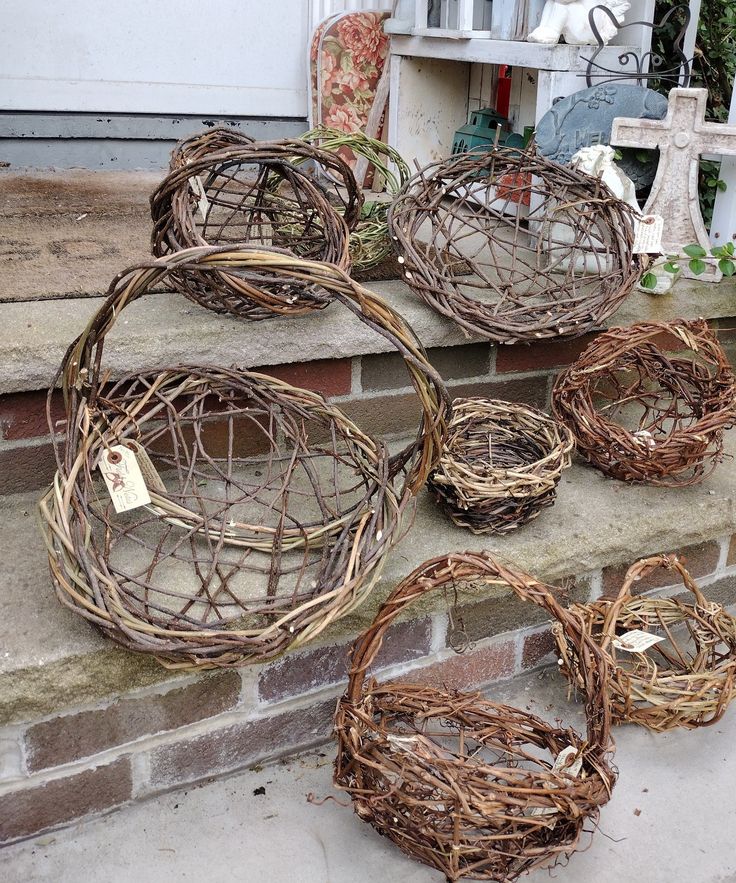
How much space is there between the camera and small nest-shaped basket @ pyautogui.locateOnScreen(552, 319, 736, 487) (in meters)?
1.66

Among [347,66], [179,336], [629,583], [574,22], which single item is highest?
[574,22]

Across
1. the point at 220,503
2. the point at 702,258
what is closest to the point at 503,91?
the point at 702,258

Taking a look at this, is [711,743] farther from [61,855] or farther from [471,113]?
[471,113]

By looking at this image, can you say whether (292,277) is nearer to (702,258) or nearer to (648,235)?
(648,235)

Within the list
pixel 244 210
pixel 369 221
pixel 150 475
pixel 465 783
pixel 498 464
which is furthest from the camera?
pixel 369 221

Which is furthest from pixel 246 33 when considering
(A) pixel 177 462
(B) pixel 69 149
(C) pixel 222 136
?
(A) pixel 177 462

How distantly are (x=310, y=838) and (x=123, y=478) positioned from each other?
2.02 feet

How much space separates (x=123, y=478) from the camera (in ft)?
4.37

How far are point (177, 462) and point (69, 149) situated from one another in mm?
1839

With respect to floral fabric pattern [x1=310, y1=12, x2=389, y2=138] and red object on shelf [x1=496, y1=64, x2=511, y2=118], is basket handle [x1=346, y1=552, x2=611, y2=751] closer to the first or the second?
red object on shelf [x1=496, y1=64, x2=511, y2=118]

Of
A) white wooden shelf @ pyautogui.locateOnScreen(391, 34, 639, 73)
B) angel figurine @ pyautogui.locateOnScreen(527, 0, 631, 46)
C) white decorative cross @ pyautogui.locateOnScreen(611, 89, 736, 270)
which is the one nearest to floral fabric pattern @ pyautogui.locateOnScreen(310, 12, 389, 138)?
white wooden shelf @ pyautogui.locateOnScreen(391, 34, 639, 73)

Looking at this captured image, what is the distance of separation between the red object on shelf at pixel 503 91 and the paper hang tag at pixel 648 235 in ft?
3.72

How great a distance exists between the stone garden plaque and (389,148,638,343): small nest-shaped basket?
11 cm

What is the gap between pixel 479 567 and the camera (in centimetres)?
127
